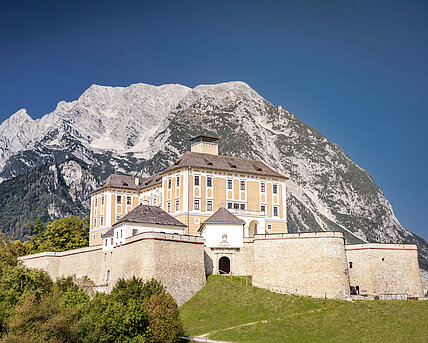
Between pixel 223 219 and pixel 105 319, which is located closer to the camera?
pixel 105 319

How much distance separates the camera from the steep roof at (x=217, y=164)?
278ft

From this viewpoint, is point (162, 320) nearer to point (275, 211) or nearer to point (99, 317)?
point (99, 317)

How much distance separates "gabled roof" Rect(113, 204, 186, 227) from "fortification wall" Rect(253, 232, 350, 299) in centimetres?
1291

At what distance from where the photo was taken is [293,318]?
55.5 metres

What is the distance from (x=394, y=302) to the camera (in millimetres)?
58281

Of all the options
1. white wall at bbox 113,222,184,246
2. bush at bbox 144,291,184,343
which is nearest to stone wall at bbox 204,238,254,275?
white wall at bbox 113,222,184,246

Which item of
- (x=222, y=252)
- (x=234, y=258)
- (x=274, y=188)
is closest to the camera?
(x=222, y=252)

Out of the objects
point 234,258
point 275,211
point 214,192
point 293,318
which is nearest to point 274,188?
point 275,211

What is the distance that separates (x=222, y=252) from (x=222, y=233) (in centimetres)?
235

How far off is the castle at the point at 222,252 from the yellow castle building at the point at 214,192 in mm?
158

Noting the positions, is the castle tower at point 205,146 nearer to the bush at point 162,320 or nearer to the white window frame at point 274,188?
the white window frame at point 274,188

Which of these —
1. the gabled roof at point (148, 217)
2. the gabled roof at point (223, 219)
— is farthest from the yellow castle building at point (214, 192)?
the gabled roof at point (148, 217)

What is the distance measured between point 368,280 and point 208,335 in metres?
20.8

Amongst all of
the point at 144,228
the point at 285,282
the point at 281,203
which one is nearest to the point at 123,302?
the point at 144,228
